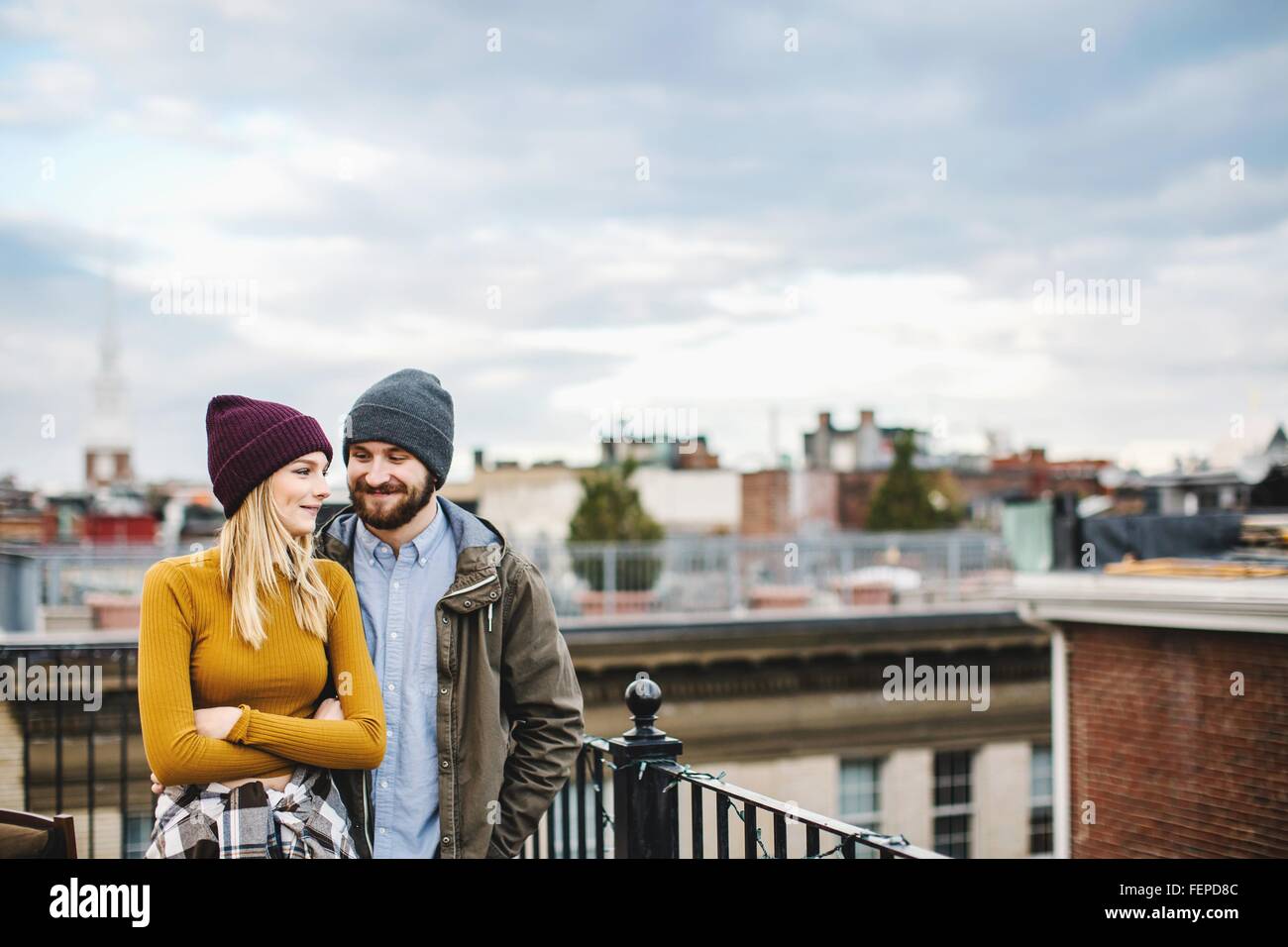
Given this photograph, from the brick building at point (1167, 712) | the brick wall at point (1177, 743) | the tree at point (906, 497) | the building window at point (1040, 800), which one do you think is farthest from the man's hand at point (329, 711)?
the tree at point (906, 497)

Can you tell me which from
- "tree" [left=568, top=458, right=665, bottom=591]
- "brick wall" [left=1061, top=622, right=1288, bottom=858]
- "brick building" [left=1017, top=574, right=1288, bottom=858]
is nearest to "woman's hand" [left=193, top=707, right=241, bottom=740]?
"brick building" [left=1017, top=574, right=1288, bottom=858]

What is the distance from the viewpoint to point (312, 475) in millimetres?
2867

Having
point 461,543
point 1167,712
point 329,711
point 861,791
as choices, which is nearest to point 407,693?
point 329,711

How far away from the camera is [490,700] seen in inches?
120

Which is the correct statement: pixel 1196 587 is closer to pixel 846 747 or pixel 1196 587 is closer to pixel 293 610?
pixel 846 747

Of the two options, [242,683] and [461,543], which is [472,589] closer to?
[461,543]

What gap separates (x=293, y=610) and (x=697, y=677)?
1371 cm

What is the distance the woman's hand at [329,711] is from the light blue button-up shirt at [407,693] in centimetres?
22

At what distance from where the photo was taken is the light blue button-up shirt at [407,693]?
3045 millimetres

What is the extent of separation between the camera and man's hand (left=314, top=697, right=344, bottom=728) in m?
2.79

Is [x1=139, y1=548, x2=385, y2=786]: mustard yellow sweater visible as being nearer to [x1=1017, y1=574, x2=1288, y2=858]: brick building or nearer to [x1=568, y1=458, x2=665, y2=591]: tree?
[x1=1017, y1=574, x2=1288, y2=858]: brick building

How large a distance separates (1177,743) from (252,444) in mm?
10261

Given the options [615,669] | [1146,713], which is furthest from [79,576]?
[1146,713]
